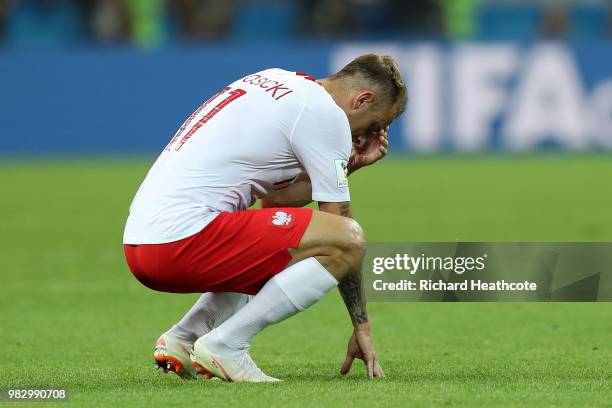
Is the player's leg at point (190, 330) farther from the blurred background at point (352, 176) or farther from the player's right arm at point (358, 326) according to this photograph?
the player's right arm at point (358, 326)

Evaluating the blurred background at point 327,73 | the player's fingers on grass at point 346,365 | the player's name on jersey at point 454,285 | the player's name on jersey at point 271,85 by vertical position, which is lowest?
the blurred background at point 327,73

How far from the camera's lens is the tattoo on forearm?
5652 millimetres

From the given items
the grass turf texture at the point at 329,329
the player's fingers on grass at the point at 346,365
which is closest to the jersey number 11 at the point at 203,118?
the grass turf texture at the point at 329,329

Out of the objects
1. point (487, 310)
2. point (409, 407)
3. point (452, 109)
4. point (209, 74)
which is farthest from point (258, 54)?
point (409, 407)

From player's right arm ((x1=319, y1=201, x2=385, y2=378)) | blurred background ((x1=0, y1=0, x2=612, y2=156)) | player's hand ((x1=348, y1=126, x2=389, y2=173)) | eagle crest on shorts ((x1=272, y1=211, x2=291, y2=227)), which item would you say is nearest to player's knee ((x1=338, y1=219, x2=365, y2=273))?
player's right arm ((x1=319, y1=201, x2=385, y2=378))

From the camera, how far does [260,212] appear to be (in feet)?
18.1

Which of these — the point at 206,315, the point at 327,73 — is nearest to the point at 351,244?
the point at 206,315

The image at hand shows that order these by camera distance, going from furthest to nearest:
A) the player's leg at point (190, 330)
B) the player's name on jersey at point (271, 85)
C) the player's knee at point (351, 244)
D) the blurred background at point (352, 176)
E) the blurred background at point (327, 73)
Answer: the blurred background at point (327, 73), the blurred background at point (352, 176), the player's leg at point (190, 330), the player's name on jersey at point (271, 85), the player's knee at point (351, 244)

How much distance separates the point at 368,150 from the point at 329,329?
5.80ft

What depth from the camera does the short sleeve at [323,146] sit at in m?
5.41

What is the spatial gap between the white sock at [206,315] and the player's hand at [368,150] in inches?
32.0

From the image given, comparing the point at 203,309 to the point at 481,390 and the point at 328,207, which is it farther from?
the point at 481,390

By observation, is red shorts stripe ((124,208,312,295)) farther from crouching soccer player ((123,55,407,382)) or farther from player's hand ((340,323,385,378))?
player's hand ((340,323,385,378))

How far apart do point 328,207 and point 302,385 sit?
2.38ft
